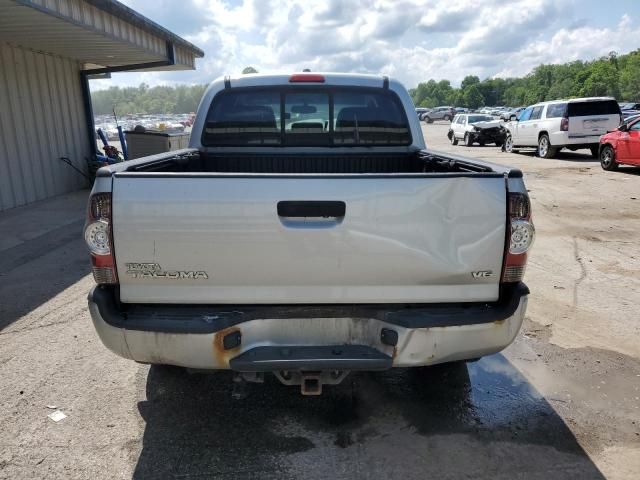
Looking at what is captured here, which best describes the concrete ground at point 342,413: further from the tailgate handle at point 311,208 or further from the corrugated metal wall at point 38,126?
the corrugated metal wall at point 38,126

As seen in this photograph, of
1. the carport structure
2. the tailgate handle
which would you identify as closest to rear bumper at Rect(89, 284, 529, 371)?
the tailgate handle

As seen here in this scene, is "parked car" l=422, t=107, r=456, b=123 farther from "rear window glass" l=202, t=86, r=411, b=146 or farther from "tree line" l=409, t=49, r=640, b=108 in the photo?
"rear window glass" l=202, t=86, r=411, b=146

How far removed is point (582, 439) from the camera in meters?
2.91

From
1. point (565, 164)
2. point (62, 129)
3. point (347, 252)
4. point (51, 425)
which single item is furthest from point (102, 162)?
point (565, 164)

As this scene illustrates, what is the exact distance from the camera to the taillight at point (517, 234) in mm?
2451

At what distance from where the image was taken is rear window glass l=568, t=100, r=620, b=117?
16234 millimetres

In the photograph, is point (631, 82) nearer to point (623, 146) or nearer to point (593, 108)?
point (593, 108)

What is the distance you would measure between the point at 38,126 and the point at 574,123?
15931 mm

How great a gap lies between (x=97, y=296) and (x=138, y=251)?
35cm

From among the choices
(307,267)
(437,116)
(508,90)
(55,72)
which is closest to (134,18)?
(55,72)

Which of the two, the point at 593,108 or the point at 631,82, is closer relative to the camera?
the point at 593,108

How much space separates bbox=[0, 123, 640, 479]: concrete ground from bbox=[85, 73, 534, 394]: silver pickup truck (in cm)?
58

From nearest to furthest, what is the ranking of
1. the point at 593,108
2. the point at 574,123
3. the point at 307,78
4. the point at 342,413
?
the point at 342,413, the point at 307,78, the point at 593,108, the point at 574,123

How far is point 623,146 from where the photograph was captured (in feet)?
43.4
